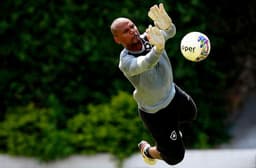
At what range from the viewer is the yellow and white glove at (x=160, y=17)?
4641 millimetres

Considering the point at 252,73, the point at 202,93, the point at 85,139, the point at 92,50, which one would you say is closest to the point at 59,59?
the point at 92,50

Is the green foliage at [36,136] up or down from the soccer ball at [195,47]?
down

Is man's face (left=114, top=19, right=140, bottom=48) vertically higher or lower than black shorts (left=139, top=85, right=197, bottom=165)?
higher

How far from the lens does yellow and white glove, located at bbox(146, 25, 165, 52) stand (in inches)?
180

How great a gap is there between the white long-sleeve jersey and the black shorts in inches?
2.2

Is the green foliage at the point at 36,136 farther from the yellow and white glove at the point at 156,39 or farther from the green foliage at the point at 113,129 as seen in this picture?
the yellow and white glove at the point at 156,39

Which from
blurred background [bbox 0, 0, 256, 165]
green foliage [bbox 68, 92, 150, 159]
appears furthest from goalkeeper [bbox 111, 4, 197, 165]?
blurred background [bbox 0, 0, 256, 165]

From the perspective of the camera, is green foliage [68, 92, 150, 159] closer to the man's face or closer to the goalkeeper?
the goalkeeper

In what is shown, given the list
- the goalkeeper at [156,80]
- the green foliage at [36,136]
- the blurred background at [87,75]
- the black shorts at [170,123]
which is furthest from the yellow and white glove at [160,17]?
the green foliage at [36,136]

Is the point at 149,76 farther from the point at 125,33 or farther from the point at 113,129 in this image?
the point at 113,129

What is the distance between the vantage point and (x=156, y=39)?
15.0ft

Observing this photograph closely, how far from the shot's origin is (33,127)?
8.41 meters

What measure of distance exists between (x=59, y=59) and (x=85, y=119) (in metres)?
0.69

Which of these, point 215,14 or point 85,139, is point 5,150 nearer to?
point 85,139
